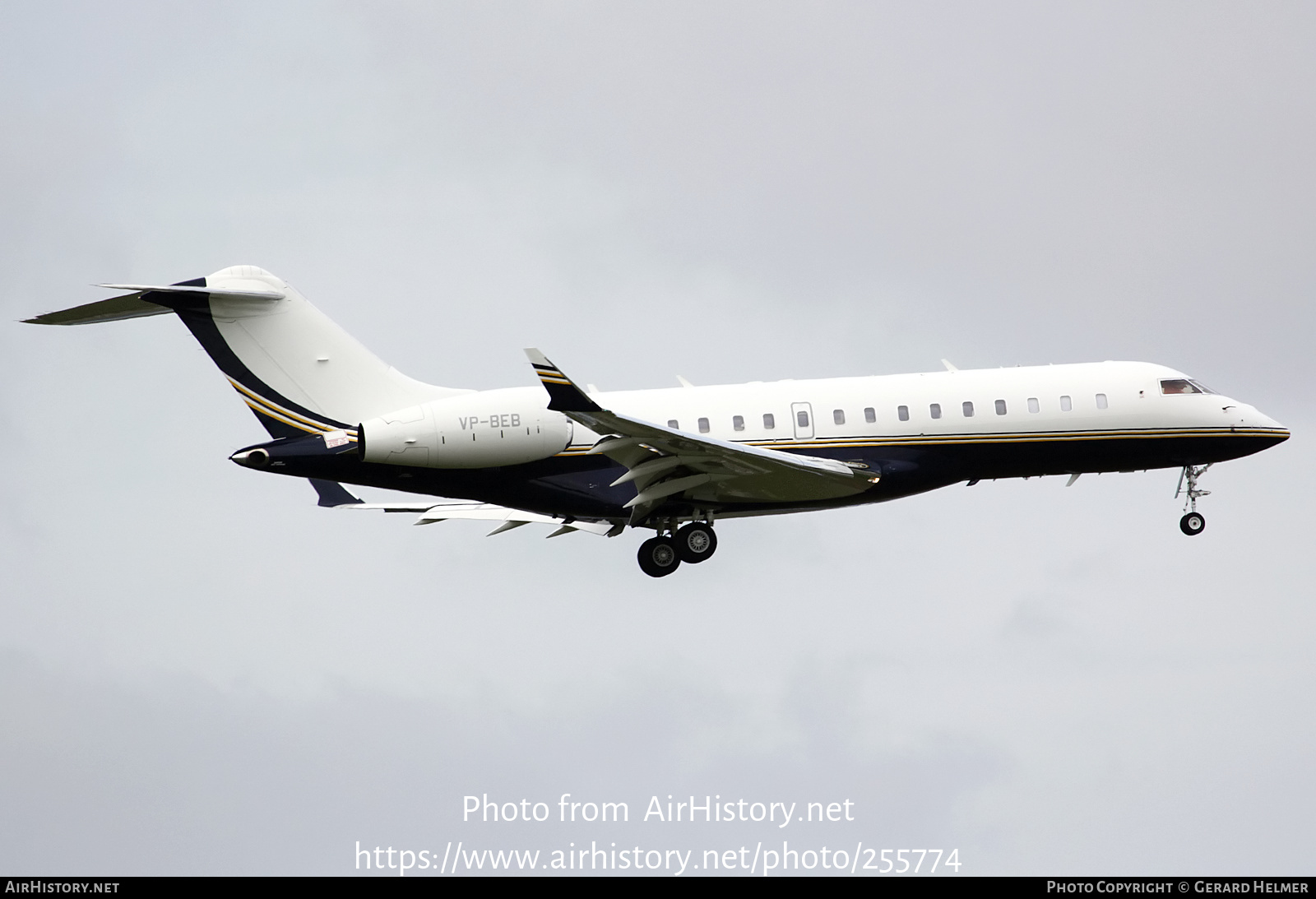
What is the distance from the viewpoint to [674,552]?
36188 millimetres

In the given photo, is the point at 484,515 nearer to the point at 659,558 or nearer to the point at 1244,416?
the point at 659,558

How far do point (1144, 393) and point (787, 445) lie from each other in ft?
25.6

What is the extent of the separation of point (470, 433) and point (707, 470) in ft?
15.1

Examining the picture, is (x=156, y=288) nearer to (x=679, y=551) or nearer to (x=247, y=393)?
(x=247, y=393)

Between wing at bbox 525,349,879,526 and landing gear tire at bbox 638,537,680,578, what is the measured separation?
630 mm

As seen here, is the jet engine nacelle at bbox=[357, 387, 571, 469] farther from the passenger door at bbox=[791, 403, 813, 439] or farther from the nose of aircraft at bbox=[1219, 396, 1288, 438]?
the nose of aircraft at bbox=[1219, 396, 1288, 438]

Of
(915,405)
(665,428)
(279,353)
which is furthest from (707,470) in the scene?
(279,353)

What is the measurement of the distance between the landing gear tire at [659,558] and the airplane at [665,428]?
0.12 ft

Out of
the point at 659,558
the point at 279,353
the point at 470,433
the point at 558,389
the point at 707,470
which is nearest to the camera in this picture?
the point at 558,389

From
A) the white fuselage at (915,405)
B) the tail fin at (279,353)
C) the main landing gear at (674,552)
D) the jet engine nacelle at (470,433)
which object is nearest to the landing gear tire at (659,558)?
the main landing gear at (674,552)

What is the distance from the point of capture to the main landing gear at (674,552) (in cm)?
3612

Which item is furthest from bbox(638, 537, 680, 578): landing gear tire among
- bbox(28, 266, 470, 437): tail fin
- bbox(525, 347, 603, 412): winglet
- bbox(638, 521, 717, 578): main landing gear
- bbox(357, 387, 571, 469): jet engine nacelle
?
bbox(525, 347, 603, 412): winglet

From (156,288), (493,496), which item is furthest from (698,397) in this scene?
(156,288)

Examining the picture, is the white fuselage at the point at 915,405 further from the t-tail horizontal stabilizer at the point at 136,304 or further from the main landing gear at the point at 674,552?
the t-tail horizontal stabilizer at the point at 136,304
